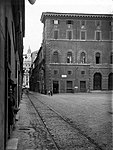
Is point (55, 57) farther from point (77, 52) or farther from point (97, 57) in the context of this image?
point (97, 57)

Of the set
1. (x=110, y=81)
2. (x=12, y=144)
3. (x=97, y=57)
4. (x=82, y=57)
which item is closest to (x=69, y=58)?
(x=82, y=57)

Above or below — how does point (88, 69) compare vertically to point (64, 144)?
above

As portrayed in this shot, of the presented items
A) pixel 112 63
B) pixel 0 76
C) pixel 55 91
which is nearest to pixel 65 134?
pixel 0 76

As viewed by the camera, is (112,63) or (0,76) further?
(112,63)

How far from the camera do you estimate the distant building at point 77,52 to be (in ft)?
176

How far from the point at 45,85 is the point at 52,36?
362 inches

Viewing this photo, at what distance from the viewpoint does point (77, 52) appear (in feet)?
178

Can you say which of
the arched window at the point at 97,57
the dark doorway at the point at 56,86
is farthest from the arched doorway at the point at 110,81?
the dark doorway at the point at 56,86

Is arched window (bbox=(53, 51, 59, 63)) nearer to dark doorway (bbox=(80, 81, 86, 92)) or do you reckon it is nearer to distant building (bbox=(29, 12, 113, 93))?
distant building (bbox=(29, 12, 113, 93))

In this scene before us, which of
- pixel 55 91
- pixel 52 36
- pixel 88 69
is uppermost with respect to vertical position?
pixel 52 36

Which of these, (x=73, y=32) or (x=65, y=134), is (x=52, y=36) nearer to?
(x=73, y=32)

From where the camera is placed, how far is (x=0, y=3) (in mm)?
4105

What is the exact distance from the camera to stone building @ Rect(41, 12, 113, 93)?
176 feet

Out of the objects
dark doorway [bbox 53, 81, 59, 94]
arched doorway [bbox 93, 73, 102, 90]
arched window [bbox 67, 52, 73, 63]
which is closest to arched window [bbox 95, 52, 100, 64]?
arched doorway [bbox 93, 73, 102, 90]
